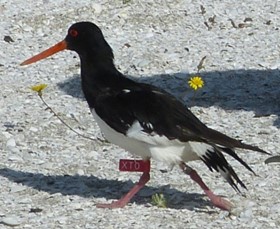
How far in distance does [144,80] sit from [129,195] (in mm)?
3235

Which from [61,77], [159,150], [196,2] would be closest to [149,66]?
[61,77]

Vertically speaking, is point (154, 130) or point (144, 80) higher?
point (154, 130)

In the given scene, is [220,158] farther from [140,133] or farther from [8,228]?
[8,228]

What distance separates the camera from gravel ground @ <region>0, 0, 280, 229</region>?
22.7 ft

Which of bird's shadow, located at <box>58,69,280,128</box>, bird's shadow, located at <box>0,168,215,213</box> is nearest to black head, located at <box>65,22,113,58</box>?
bird's shadow, located at <box>0,168,215,213</box>

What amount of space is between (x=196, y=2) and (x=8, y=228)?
612 cm

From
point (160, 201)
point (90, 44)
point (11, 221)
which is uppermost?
point (90, 44)

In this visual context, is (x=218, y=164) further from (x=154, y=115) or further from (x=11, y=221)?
(x=11, y=221)

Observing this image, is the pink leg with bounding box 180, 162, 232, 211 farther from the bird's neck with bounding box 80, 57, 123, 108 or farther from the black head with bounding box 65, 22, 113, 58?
the black head with bounding box 65, 22, 113, 58

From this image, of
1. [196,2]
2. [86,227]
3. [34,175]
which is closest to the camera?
[86,227]

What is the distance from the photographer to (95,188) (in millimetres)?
7414

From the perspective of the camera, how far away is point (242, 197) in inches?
281

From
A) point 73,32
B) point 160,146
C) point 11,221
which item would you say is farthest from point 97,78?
point 11,221

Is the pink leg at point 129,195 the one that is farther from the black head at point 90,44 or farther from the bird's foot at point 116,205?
the black head at point 90,44
